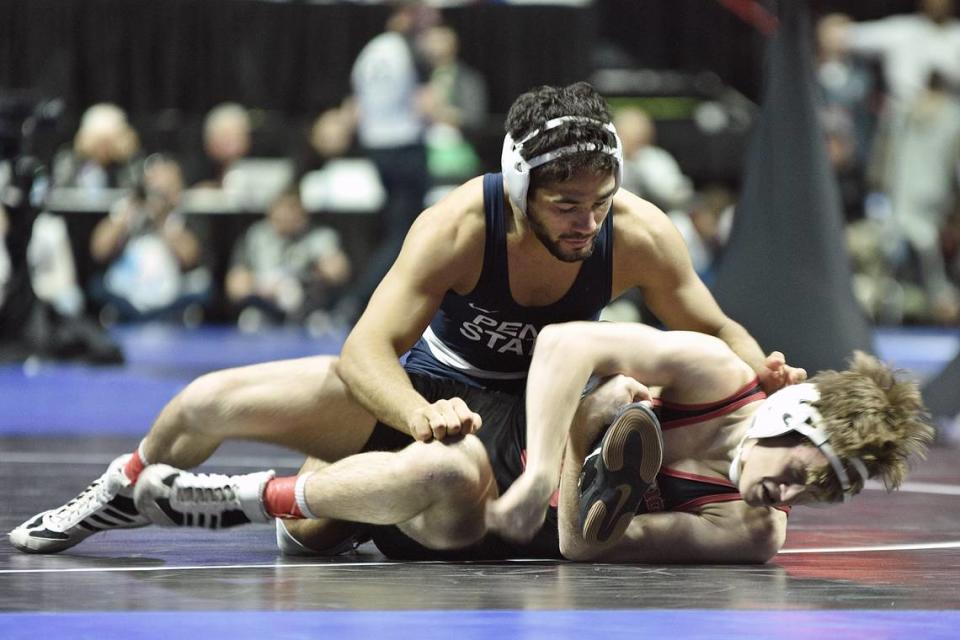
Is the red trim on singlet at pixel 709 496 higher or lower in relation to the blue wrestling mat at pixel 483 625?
higher

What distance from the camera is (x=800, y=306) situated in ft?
24.5

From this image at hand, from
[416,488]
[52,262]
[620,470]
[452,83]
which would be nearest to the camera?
[620,470]

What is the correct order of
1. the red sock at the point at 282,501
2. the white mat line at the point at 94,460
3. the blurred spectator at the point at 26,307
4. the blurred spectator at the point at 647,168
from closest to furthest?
the red sock at the point at 282,501 < the white mat line at the point at 94,460 < the blurred spectator at the point at 26,307 < the blurred spectator at the point at 647,168

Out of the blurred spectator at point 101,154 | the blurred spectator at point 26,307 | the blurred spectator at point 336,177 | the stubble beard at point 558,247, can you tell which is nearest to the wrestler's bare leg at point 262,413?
the stubble beard at point 558,247

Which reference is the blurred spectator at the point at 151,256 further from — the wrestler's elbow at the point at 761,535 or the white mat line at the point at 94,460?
the wrestler's elbow at the point at 761,535

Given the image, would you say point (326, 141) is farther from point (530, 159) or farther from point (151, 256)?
point (530, 159)

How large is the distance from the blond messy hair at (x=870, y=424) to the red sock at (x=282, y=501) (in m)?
1.13

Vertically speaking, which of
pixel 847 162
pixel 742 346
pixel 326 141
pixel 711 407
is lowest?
pixel 711 407

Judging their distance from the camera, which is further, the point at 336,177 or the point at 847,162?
the point at 847,162

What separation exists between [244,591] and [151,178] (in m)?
8.89

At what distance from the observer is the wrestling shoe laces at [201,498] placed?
13.1 ft

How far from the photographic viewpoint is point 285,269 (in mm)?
12414

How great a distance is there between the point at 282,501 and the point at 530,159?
3.12ft

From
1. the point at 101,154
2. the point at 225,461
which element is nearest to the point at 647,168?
the point at 101,154
